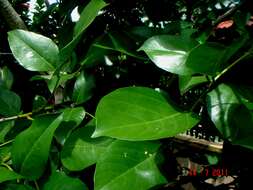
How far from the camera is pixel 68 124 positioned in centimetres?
60

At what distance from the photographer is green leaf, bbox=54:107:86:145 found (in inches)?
23.3

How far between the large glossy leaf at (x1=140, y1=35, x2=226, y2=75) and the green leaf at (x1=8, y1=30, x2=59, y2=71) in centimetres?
23

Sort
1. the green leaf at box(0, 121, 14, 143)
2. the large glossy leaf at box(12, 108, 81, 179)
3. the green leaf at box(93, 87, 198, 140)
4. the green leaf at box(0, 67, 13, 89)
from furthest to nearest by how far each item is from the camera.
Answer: the green leaf at box(0, 67, 13, 89) → the green leaf at box(0, 121, 14, 143) → the large glossy leaf at box(12, 108, 81, 179) → the green leaf at box(93, 87, 198, 140)

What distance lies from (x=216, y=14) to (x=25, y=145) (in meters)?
0.79

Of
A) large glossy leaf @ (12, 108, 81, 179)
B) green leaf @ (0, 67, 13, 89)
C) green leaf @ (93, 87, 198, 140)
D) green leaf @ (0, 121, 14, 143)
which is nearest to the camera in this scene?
green leaf @ (93, 87, 198, 140)

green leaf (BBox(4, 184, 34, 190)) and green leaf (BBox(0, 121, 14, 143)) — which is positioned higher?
green leaf (BBox(0, 121, 14, 143))

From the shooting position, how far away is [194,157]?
1136mm

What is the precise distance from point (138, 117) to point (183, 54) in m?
0.15

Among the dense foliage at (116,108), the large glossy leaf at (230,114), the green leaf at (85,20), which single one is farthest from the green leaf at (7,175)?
the large glossy leaf at (230,114)

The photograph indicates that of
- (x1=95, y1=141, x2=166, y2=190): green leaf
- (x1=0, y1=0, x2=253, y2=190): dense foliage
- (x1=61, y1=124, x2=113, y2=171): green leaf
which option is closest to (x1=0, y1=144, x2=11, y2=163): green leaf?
(x1=0, y1=0, x2=253, y2=190): dense foliage

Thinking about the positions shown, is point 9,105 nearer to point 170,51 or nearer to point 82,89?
point 82,89

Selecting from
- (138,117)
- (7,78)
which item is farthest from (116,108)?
(7,78)

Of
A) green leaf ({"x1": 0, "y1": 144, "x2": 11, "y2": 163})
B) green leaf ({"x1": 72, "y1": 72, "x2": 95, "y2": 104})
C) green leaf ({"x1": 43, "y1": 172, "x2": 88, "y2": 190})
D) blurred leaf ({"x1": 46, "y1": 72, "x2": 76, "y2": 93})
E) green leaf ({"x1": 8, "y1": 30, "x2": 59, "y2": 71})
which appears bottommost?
green leaf ({"x1": 43, "y1": 172, "x2": 88, "y2": 190})

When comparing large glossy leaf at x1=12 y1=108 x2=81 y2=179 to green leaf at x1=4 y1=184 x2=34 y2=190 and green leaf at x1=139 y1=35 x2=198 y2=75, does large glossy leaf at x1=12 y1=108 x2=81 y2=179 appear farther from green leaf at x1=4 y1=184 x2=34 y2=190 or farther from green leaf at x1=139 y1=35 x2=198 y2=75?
green leaf at x1=139 y1=35 x2=198 y2=75
